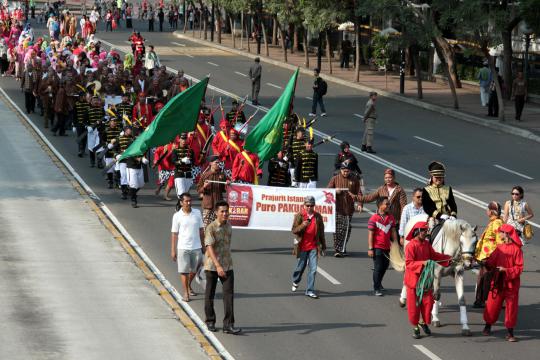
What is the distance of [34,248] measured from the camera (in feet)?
74.3

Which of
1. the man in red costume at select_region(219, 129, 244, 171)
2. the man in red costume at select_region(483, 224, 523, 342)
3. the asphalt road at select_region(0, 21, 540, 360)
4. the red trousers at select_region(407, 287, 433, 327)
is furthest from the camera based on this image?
the man in red costume at select_region(219, 129, 244, 171)

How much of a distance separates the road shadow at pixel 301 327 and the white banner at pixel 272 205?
424cm

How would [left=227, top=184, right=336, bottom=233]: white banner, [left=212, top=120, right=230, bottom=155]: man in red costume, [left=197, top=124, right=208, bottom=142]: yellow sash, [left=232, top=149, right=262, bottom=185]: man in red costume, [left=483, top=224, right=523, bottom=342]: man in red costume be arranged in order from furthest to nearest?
[left=197, top=124, right=208, bottom=142]: yellow sash < [left=212, top=120, right=230, bottom=155]: man in red costume < [left=232, top=149, right=262, bottom=185]: man in red costume < [left=227, top=184, right=336, bottom=233]: white banner < [left=483, top=224, right=523, bottom=342]: man in red costume

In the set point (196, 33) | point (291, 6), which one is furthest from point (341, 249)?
point (196, 33)

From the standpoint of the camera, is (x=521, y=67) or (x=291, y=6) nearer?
(x=521, y=67)

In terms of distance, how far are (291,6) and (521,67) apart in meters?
12.4

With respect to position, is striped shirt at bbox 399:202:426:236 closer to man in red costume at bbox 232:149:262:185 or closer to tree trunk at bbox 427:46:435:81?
man in red costume at bbox 232:149:262:185

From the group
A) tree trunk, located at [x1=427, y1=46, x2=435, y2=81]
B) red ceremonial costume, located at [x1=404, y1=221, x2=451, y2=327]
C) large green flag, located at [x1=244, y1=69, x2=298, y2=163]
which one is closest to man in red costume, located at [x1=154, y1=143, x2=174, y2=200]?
large green flag, located at [x1=244, y1=69, x2=298, y2=163]

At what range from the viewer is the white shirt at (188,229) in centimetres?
1881

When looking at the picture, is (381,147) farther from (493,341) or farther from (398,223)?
(493,341)

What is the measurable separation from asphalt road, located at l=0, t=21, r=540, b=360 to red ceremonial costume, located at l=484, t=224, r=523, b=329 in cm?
41

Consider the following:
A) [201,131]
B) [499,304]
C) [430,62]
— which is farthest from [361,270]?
[430,62]

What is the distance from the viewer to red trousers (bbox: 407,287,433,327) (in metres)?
17.3

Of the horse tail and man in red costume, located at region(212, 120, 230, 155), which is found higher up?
man in red costume, located at region(212, 120, 230, 155)
